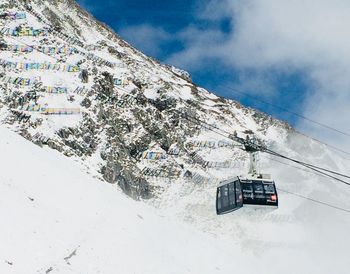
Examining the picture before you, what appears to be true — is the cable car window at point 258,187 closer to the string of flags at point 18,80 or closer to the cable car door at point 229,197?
the cable car door at point 229,197

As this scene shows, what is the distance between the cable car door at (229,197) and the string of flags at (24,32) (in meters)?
75.4

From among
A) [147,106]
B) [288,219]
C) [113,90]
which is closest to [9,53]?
[113,90]

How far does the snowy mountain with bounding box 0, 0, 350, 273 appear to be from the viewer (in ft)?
80.9

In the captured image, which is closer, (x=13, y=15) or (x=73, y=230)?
(x=73, y=230)

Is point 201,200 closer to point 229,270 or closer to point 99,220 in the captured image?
point 229,270

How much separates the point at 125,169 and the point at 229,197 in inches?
2098

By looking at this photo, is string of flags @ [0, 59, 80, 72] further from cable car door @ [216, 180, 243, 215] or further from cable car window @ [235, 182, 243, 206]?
cable car window @ [235, 182, 243, 206]

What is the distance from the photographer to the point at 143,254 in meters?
27.0

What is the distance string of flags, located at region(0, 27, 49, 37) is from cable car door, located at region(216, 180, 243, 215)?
75.4 m

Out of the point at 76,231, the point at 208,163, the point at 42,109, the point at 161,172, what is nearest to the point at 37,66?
the point at 42,109

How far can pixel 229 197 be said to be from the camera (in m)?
36.7

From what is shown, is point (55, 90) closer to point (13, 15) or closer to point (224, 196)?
point (13, 15)

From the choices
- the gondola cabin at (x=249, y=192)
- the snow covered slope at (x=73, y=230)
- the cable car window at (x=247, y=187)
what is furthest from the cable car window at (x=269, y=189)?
the snow covered slope at (x=73, y=230)

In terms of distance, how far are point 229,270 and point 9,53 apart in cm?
7161
